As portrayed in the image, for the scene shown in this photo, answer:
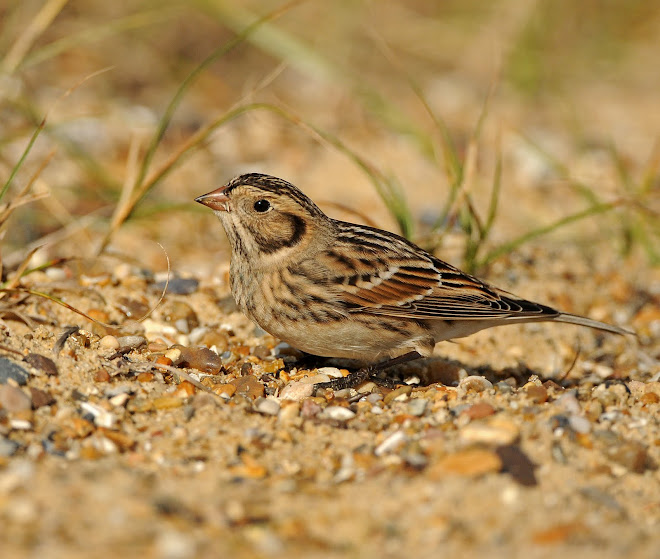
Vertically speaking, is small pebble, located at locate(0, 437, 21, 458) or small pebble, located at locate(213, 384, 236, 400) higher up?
small pebble, located at locate(0, 437, 21, 458)

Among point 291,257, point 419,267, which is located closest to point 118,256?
point 291,257

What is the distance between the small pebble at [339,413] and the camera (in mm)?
3727

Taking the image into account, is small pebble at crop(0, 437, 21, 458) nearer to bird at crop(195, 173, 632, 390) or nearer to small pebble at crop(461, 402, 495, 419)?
bird at crop(195, 173, 632, 390)

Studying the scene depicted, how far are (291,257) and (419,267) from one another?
662 mm

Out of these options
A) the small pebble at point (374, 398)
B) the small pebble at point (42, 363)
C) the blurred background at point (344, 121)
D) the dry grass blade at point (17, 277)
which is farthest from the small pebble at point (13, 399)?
the blurred background at point (344, 121)

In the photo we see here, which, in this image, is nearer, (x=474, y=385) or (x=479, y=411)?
(x=479, y=411)

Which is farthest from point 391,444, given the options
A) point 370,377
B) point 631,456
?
point 370,377

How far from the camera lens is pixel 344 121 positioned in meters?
8.13

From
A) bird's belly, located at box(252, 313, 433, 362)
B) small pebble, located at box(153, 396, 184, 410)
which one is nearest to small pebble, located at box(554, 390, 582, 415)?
bird's belly, located at box(252, 313, 433, 362)

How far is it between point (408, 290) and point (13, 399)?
192 centimetres

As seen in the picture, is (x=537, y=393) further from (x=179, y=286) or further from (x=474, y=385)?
(x=179, y=286)

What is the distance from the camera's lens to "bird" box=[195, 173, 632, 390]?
424 centimetres

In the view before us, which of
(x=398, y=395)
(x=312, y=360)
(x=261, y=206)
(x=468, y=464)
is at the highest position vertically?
(x=261, y=206)

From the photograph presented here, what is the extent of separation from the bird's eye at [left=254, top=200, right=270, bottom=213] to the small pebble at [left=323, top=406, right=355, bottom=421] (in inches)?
44.0
